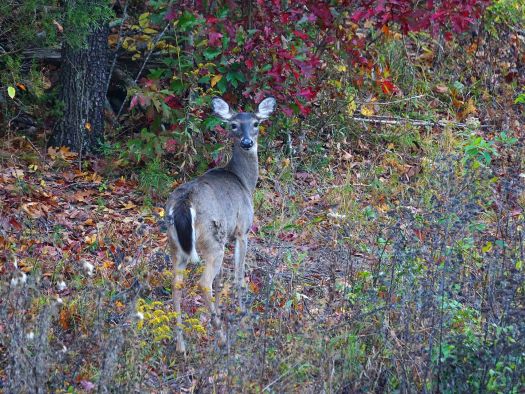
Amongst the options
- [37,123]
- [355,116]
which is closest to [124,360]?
[37,123]

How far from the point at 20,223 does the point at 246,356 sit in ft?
8.90

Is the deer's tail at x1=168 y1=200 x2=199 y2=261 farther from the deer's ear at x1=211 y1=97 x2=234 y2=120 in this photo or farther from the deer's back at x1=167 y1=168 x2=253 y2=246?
the deer's ear at x1=211 y1=97 x2=234 y2=120

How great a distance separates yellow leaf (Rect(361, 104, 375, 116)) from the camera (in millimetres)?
9852

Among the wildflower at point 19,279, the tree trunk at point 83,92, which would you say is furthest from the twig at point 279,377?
the tree trunk at point 83,92

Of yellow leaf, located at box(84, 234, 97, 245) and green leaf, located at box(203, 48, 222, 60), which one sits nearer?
yellow leaf, located at box(84, 234, 97, 245)

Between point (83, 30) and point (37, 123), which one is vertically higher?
point (83, 30)

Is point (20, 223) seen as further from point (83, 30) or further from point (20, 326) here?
point (20, 326)

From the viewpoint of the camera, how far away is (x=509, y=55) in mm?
11078

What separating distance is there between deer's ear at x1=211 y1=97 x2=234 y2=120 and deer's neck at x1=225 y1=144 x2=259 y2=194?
0.23 metres

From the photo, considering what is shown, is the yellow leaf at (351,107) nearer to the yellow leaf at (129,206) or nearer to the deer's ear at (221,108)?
the deer's ear at (221,108)

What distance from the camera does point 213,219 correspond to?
20.2 ft

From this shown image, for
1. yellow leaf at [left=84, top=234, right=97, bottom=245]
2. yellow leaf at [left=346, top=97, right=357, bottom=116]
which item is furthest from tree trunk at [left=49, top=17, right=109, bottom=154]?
yellow leaf at [left=346, top=97, right=357, bottom=116]

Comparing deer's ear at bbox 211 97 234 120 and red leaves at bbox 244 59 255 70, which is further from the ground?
red leaves at bbox 244 59 255 70

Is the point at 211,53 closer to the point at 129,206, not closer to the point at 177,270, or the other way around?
the point at 129,206
